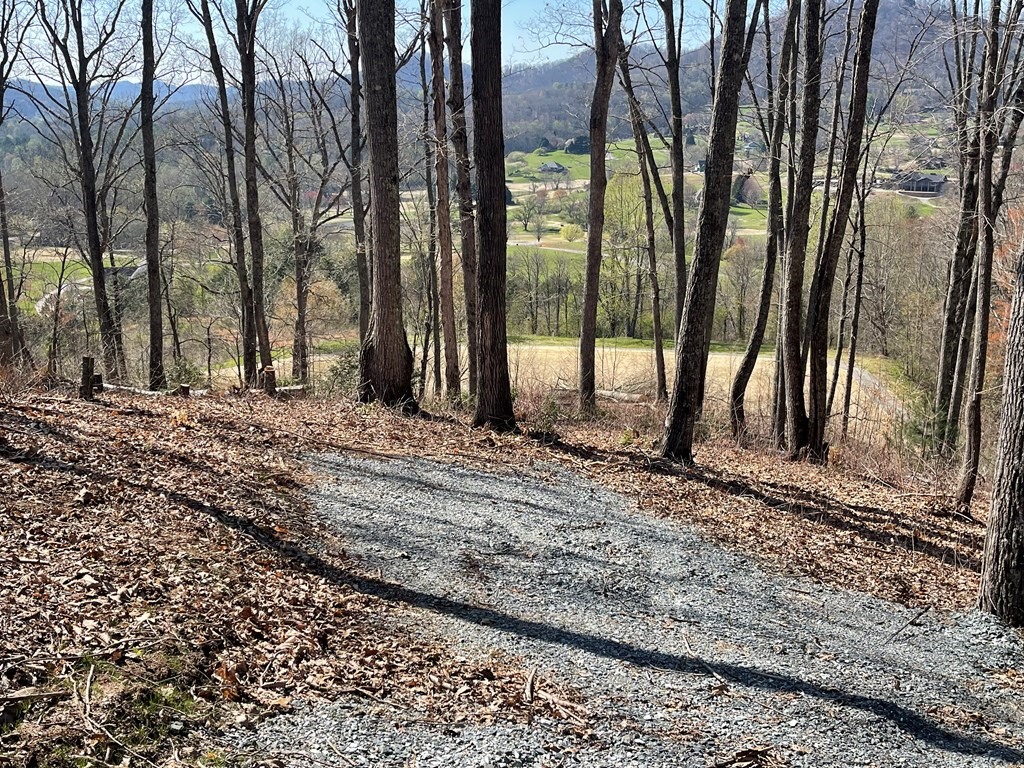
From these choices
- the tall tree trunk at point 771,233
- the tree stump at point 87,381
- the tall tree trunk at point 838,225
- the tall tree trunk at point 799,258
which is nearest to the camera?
the tree stump at point 87,381

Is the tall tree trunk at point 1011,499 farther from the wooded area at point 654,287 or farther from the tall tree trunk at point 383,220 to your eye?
the tall tree trunk at point 383,220

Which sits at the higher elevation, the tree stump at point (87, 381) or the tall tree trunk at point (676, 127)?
the tall tree trunk at point (676, 127)

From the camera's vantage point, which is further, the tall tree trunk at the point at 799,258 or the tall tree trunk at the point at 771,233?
the tall tree trunk at the point at 771,233

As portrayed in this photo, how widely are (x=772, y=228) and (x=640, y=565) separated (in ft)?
33.0

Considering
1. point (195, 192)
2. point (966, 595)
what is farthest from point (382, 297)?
point (195, 192)

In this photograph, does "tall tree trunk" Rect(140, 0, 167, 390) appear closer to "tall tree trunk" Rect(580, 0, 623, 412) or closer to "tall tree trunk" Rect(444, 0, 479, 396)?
"tall tree trunk" Rect(444, 0, 479, 396)

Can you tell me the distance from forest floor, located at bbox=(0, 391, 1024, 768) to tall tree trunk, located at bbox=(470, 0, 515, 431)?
1547 millimetres

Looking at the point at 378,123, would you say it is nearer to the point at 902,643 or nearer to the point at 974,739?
the point at 902,643

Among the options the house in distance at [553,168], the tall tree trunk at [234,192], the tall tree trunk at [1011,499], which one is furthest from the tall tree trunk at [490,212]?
the house in distance at [553,168]

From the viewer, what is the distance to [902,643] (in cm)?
504

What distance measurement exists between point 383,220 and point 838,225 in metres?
6.61

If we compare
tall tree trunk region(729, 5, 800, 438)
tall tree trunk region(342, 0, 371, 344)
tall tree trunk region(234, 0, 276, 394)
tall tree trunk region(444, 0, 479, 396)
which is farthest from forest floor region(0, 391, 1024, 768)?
tall tree trunk region(342, 0, 371, 344)

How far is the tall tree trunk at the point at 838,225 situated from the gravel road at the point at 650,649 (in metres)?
5.82

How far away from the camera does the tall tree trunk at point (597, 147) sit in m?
13.4
